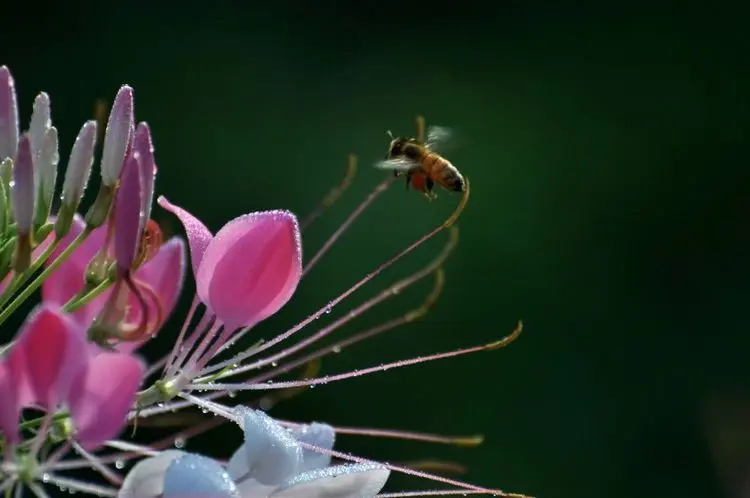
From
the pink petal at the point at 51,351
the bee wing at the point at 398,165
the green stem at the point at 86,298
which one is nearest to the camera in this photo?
the pink petal at the point at 51,351

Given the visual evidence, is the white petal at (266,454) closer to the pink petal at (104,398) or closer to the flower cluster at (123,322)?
the flower cluster at (123,322)

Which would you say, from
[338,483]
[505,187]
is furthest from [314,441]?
[505,187]

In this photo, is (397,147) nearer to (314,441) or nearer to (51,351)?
(314,441)

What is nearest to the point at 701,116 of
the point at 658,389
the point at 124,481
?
the point at 658,389

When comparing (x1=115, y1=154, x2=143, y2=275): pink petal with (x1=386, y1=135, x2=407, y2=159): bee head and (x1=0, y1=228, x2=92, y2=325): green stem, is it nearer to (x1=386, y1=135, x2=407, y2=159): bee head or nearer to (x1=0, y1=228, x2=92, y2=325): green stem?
(x1=0, y1=228, x2=92, y2=325): green stem

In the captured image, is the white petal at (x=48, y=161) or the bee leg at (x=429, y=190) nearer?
the white petal at (x=48, y=161)

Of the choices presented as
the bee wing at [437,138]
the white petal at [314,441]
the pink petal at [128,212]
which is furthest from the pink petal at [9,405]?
the bee wing at [437,138]
